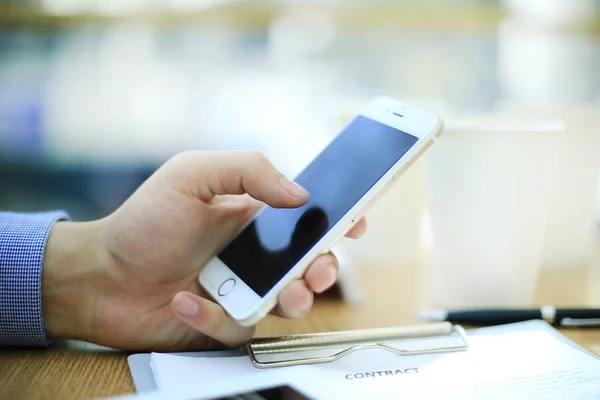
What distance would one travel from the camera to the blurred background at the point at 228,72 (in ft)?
4.74

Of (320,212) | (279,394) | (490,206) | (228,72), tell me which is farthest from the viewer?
(228,72)

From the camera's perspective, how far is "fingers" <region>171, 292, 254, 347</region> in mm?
516

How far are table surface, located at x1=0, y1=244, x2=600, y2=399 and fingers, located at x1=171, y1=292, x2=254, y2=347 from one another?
59 millimetres

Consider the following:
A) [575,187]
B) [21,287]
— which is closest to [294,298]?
[21,287]

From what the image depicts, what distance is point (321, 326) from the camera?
0.63 m

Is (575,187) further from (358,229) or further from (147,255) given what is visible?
(147,255)

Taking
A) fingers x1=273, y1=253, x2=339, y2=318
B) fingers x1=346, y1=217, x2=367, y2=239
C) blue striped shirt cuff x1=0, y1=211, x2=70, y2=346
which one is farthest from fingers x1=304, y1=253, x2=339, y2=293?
blue striped shirt cuff x1=0, y1=211, x2=70, y2=346

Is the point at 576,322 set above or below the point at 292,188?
below

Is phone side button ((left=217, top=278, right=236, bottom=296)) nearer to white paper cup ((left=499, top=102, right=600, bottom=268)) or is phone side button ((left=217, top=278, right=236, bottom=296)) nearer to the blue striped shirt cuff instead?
the blue striped shirt cuff

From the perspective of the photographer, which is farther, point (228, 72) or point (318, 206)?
point (228, 72)

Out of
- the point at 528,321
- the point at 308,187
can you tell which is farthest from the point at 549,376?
the point at 308,187

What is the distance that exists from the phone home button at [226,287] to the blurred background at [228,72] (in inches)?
36.2

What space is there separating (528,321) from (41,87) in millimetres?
1266

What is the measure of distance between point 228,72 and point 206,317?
3.77 feet
